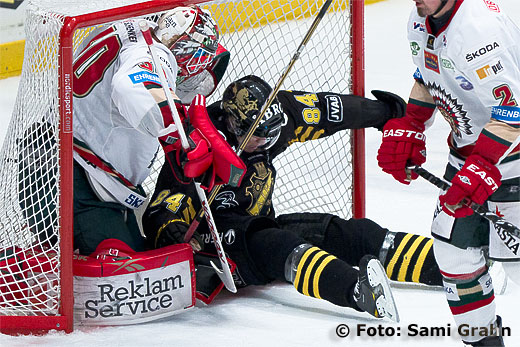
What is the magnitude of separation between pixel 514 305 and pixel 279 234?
680 millimetres

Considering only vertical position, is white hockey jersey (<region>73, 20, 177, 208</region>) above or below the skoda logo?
above

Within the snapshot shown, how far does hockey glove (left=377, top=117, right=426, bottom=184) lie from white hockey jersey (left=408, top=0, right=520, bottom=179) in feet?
0.60

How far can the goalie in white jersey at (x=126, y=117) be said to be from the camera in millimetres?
2486

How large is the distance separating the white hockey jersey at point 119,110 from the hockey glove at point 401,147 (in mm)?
531

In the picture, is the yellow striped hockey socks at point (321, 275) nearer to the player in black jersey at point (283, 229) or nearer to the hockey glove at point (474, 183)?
the player in black jersey at point (283, 229)

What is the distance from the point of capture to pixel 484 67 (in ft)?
7.20

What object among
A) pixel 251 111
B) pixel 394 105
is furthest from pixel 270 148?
pixel 394 105

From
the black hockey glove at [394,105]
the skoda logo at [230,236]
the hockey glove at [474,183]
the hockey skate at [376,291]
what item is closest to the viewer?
the hockey glove at [474,183]

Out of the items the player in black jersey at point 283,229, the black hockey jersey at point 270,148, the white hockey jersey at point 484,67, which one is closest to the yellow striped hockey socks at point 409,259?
the player in black jersey at point 283,229

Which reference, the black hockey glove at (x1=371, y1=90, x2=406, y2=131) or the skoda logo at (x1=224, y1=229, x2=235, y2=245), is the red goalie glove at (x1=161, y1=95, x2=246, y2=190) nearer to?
the skoda logo at (x1=224, y1=229, x2=235, y2=245)

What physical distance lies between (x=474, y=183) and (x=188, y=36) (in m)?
0.92

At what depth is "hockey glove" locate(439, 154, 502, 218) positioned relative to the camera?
7.19 ft

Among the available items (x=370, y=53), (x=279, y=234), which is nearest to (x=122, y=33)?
(x=279, y=234)

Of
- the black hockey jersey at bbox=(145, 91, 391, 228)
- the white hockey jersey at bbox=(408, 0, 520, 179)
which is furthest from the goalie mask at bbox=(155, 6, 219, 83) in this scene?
the white hockey jersey at bbox=(408, 0, 520, 179)
